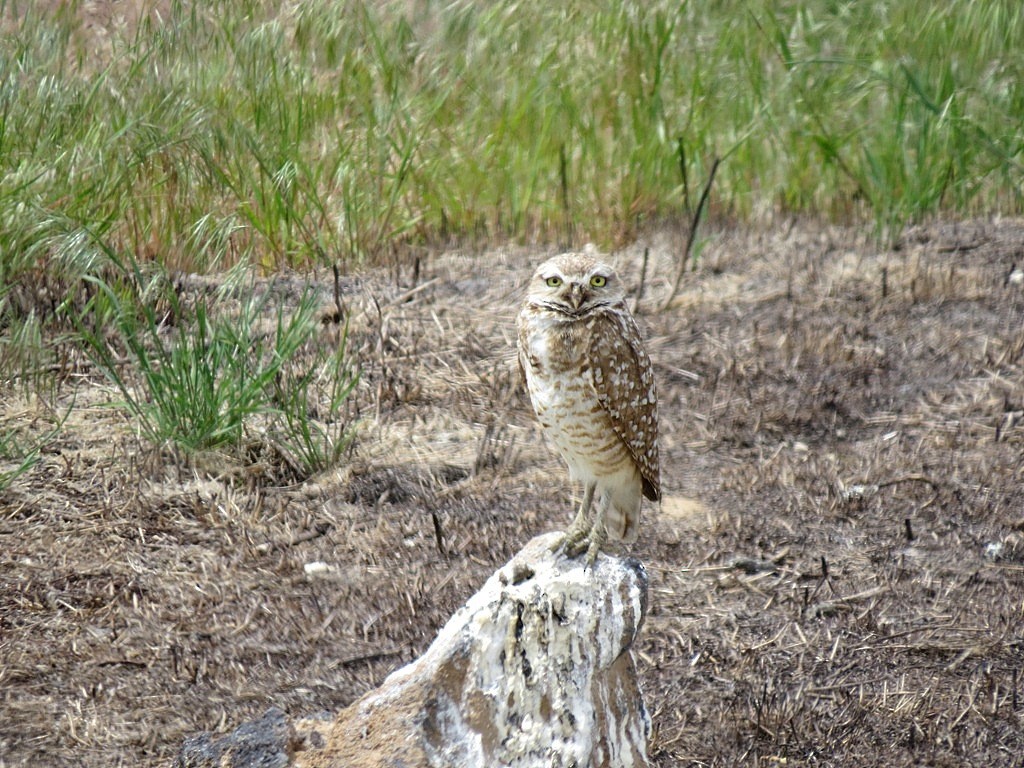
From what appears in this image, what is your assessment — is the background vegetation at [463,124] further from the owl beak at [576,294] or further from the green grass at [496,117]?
the owl beak at [576,294]

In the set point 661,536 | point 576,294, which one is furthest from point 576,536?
point 661,536

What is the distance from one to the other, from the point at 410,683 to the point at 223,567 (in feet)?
4.00

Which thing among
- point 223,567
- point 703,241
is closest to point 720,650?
point 223,567

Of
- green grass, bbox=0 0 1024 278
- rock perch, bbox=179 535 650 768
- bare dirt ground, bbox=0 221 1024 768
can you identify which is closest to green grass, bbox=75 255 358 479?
bare dirt ground, bbox=0 221 1024 768

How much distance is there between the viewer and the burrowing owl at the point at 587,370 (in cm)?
331

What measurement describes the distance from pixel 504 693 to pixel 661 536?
155 centimetres

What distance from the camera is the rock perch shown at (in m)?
2.95

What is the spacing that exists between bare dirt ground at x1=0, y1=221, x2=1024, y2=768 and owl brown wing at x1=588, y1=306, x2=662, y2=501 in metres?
0.78

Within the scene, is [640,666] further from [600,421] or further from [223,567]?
[223,567]

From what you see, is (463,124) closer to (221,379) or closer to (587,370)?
(221,379)

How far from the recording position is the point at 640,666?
3.81 meters

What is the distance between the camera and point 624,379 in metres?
3.38

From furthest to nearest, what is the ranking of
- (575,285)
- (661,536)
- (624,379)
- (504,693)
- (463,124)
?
(463,124) < (661,536) < (624,379) < (575,285) < (504,693)

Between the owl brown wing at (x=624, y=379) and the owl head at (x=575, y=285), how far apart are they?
0.18 feet
